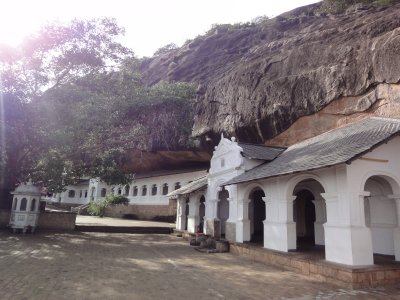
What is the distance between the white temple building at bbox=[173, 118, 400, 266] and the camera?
27.7 ft

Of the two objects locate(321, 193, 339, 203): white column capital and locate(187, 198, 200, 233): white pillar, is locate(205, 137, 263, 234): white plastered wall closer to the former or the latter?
locate(187, 198, 200, 233): white pillar

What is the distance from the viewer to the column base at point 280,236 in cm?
1076

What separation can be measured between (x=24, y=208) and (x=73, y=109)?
A: 261 inches

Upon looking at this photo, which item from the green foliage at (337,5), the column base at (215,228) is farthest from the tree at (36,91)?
the green foliage at (337,5)

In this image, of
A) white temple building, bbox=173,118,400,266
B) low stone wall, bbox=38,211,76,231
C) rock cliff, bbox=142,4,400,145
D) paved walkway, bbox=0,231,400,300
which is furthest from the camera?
low stone wall, bbox=38,211,76,231

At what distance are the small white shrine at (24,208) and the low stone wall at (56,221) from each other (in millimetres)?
1770

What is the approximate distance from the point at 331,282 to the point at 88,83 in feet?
51.4

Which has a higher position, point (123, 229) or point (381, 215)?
point (381, 215)

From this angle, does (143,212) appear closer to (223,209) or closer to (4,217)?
(4,217)

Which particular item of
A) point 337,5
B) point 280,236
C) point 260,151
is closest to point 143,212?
point 260,151

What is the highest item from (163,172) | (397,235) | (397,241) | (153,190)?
(163,172)

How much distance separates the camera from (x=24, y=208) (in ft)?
58.1

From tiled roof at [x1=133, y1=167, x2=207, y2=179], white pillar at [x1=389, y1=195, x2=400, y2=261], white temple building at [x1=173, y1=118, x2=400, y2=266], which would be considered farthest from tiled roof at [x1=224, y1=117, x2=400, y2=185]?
tiled roof at [x1=133, y1=167, x2=207, y2=179]

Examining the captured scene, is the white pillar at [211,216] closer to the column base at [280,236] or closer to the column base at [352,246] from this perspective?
the column base at [280,236]
